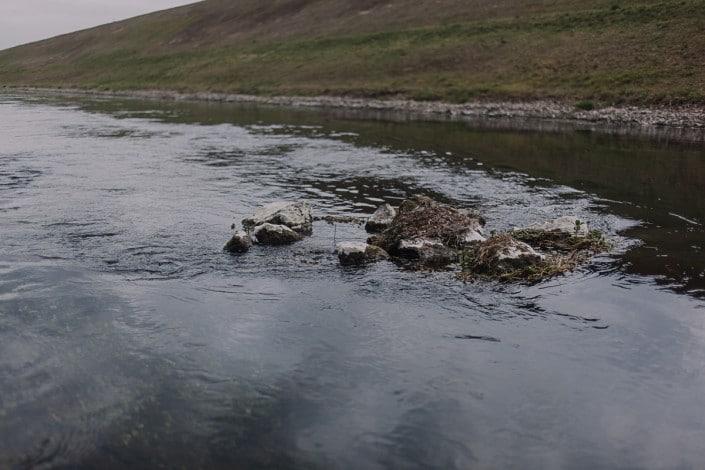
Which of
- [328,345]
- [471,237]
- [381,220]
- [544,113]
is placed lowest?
[328,345]

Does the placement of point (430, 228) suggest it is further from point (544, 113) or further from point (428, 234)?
point (544, 113)

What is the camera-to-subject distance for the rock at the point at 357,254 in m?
15.2

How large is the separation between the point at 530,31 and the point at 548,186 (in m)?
54.2

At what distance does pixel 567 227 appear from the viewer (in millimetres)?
16875

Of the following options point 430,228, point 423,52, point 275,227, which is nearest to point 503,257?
point 430,228

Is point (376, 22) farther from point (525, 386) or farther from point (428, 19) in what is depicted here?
point (525, 386)

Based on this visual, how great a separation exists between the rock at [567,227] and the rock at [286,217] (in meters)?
6.39

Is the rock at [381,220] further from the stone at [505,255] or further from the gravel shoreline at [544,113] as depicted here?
the gravel shoreline at [544,113]

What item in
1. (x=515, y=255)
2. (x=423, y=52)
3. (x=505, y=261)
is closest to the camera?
(x=505, y=261)

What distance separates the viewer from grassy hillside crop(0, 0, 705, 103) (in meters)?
55.4

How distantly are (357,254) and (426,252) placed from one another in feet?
5.91

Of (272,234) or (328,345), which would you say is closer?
(328,345)

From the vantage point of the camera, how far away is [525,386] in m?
9.61

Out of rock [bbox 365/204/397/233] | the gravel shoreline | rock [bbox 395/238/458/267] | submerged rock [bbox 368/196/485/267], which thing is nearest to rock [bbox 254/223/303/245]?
submerged rock [bbox 368/196/485/267]
